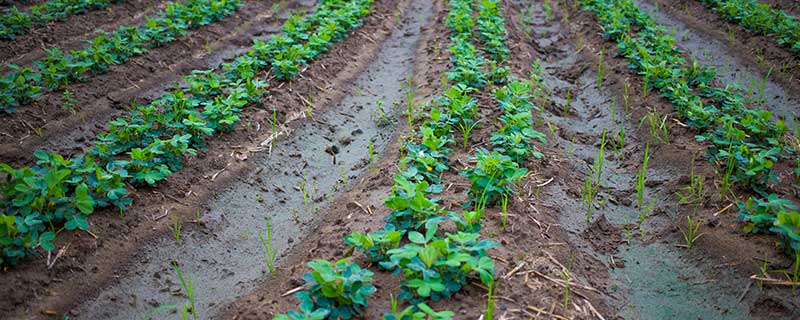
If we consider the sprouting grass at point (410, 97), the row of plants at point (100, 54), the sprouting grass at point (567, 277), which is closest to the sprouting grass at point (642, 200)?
the sprouting grass at point (567, 277)

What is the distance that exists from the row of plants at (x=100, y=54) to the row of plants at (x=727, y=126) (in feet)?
18.0

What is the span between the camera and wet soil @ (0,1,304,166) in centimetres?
475

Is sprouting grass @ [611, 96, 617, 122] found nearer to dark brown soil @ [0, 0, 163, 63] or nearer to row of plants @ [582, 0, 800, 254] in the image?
row of plants @ [582, 0, 800, 254]

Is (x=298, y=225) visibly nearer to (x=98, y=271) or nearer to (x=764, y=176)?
(x=98, y=271)

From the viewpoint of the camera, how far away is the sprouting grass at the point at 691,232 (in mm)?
3543

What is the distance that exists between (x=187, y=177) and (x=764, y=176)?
4085 mm

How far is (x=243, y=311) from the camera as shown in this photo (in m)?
3.02

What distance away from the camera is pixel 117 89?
225 inches

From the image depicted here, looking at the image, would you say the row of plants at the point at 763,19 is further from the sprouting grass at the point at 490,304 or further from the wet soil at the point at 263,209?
the sprouting grass at the point at 490,304

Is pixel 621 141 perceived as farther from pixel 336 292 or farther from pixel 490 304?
pixel 336 292

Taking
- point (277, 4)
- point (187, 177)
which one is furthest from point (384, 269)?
point (277, 4)

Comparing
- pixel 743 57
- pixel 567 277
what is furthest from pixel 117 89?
pixel 743 57

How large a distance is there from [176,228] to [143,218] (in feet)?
0.75

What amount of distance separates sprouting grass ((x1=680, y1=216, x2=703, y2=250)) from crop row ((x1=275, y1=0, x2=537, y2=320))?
3.76ft
